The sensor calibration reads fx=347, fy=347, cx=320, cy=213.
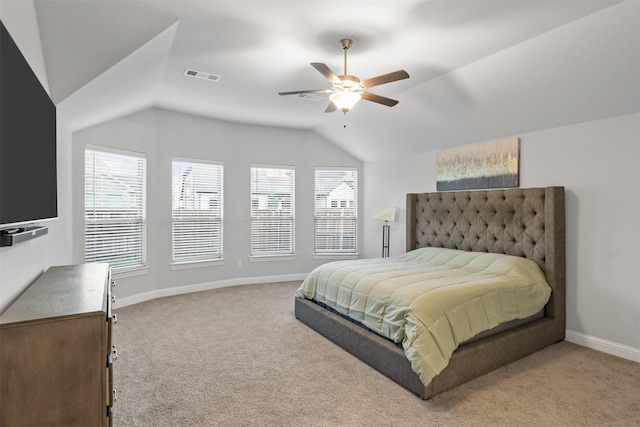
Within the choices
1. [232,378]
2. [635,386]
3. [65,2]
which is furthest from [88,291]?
[635,386]

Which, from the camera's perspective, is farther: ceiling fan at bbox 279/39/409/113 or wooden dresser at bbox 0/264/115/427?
ceiling fan at bbox 279/39/409/113

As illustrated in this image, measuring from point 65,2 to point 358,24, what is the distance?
6.20 feet

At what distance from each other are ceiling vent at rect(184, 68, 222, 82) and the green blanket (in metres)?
2.42

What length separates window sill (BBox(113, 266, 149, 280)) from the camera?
14.7ft

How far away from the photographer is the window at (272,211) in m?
5.93

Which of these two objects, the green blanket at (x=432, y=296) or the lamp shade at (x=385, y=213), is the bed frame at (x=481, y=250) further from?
the lamp shade at (x=385, y=213)

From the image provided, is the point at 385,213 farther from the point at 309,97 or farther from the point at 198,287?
the point at 198,287

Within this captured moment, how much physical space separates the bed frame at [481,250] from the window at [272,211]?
2.13 metres

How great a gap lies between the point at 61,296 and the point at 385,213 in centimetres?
→ 450

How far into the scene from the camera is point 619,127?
3.13 metres

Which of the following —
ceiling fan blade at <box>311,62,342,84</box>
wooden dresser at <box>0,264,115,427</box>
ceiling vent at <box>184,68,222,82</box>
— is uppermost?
ceiling vent at <box>184,68,222,82</box>

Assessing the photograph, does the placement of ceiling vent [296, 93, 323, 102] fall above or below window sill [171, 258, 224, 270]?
above

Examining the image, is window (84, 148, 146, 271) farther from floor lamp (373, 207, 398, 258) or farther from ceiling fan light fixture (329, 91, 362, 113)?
floor lamp (373, 207, 398, 258)

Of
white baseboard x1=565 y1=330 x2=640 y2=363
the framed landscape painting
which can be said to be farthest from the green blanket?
the framed landscape painting
